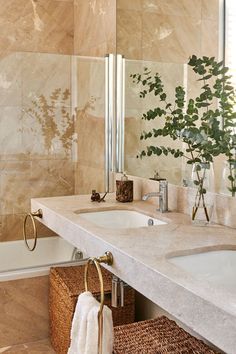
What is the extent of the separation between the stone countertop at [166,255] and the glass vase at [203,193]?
0.06m

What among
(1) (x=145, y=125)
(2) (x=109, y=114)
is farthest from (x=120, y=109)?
(1) (x=145, y=125)

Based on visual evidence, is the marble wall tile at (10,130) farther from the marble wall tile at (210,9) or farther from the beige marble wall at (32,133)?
the marble wall tile at (210,9)

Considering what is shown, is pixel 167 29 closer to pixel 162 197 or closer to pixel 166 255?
pixel 162 197

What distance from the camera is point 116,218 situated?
2.17 metres

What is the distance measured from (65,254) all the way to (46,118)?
1.08 metres

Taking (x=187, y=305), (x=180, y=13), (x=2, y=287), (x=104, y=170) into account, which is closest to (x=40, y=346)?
(x=2, y=287)

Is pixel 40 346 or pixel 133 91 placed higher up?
pixel 133 91

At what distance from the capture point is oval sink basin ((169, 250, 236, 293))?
1.36 metres

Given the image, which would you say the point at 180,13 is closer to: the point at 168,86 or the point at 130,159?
the point at 168,86

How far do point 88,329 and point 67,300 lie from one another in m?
1.03

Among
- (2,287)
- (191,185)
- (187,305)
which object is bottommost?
(2,287)

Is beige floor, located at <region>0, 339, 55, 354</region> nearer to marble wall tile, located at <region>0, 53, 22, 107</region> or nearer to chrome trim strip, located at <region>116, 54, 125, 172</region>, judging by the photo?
chrome trim strip, located at <region>116, 54, 125, 172</region>

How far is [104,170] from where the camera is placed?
116 inches

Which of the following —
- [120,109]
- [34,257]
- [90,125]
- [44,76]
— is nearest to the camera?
[120,109]
